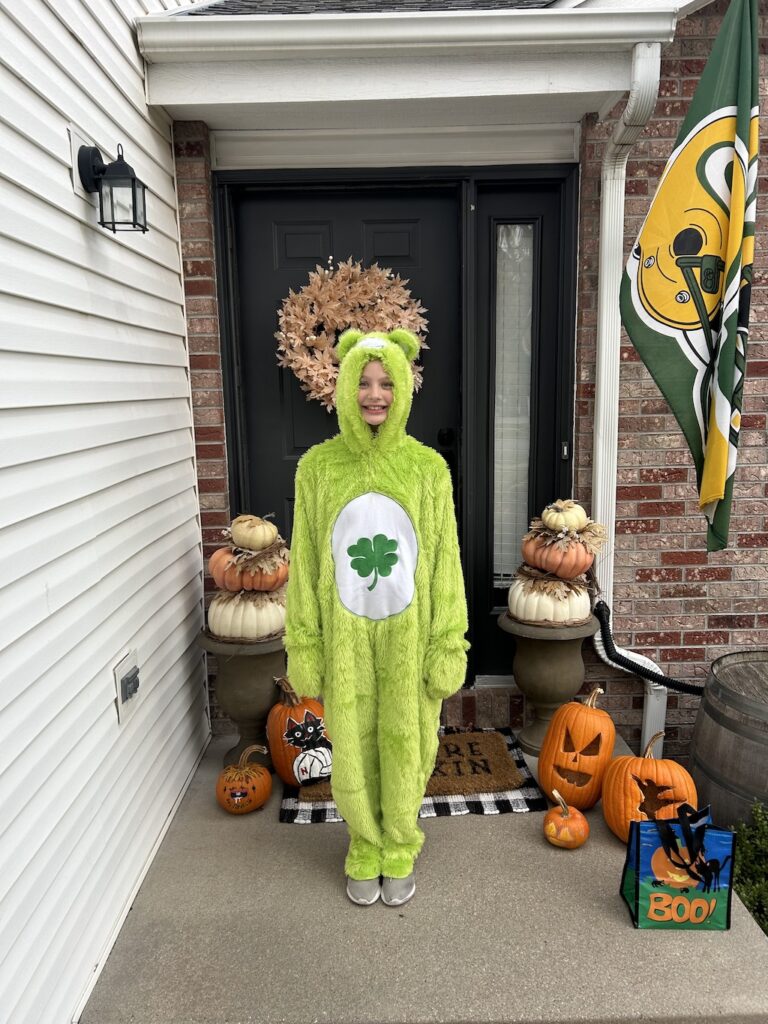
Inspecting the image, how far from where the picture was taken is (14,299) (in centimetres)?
163

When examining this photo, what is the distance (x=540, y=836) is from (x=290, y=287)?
8.18ft

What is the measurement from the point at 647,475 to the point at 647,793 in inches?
53.2

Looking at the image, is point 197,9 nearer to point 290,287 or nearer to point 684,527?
point 290,287


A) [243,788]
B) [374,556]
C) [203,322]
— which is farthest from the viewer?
[203,322]

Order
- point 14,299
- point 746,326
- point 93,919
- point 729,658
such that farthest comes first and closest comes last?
point 729,658, point 746,326, point 93,919, point 14,299

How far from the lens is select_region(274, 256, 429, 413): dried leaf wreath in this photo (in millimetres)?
2943

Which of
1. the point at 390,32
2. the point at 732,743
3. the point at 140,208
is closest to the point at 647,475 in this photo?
the point at 732,743

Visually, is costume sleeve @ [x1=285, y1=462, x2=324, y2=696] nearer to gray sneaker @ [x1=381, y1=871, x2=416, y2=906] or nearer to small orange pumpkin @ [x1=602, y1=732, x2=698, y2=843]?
gray sneaker @ [x1=381, y1=871, x2=416, y2=906]

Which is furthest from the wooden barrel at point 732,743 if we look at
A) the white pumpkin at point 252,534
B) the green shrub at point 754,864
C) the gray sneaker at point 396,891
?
the white pumpkin at point 252,534

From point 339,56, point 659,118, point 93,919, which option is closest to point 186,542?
point 93,919

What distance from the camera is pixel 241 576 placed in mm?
2701

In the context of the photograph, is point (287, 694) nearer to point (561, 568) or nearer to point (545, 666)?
point (545, 666)

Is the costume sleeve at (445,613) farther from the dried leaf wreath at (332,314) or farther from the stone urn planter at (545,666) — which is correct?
the dried leaf wreath at (332,314)

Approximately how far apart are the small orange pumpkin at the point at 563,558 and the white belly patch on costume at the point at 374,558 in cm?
97
